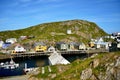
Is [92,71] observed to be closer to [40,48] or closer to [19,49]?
[40,48]

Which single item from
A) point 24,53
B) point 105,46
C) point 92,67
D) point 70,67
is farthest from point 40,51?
point 92,67

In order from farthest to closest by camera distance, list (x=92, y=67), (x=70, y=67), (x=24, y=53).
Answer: (x=24, y=53)
(x=70, y=67)
(x=92, y=67)

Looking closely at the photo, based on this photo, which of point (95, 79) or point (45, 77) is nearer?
point (95, 79)

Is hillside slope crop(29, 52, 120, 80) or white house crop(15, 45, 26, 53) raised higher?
white house crop(15, 45, 26, 53)

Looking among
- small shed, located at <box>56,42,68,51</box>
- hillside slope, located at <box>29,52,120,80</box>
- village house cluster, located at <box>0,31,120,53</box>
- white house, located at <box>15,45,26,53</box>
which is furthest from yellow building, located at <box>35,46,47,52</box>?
hillside slope, located at <box>29,52,120,80</box>

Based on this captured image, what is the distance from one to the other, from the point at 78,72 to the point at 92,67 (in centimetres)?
422

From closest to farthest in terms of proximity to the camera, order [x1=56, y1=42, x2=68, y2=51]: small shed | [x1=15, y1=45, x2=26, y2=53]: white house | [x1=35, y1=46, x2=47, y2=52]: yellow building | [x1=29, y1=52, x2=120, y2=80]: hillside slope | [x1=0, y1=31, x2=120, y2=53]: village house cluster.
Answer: [x1=29, y1=52, x2=120, y2=80]: hillside slope
[x1=15, y1=45, x2=26, y2=53]: white house
[x1=35, y1=46, x2=47, y2=52]: yellow building
[x1=0, y1=31, x2=120, y2=53]: village house cluster
[x1=56, y1=42, x2=68, y2=51]: small shed

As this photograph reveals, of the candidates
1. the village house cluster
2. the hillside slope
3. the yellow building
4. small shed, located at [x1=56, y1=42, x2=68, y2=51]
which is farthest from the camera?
small shed, located at [x1=56, y1=42, x2=68, y2=51]

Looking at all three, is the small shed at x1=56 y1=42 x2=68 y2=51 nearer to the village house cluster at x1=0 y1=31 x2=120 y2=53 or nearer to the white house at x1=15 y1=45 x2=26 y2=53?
the village house cluster at x1=0 y1=31 x2=120 y2=53

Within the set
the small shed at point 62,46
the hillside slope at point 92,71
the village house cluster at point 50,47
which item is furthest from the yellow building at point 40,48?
the hillside slope at point 92,71

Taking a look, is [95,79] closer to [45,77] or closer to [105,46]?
[45,77]

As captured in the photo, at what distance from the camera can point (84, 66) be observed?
2803 inches

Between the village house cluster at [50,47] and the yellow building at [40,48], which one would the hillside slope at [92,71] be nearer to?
the yellow building at [40,48]

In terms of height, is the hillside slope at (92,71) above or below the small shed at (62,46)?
below
